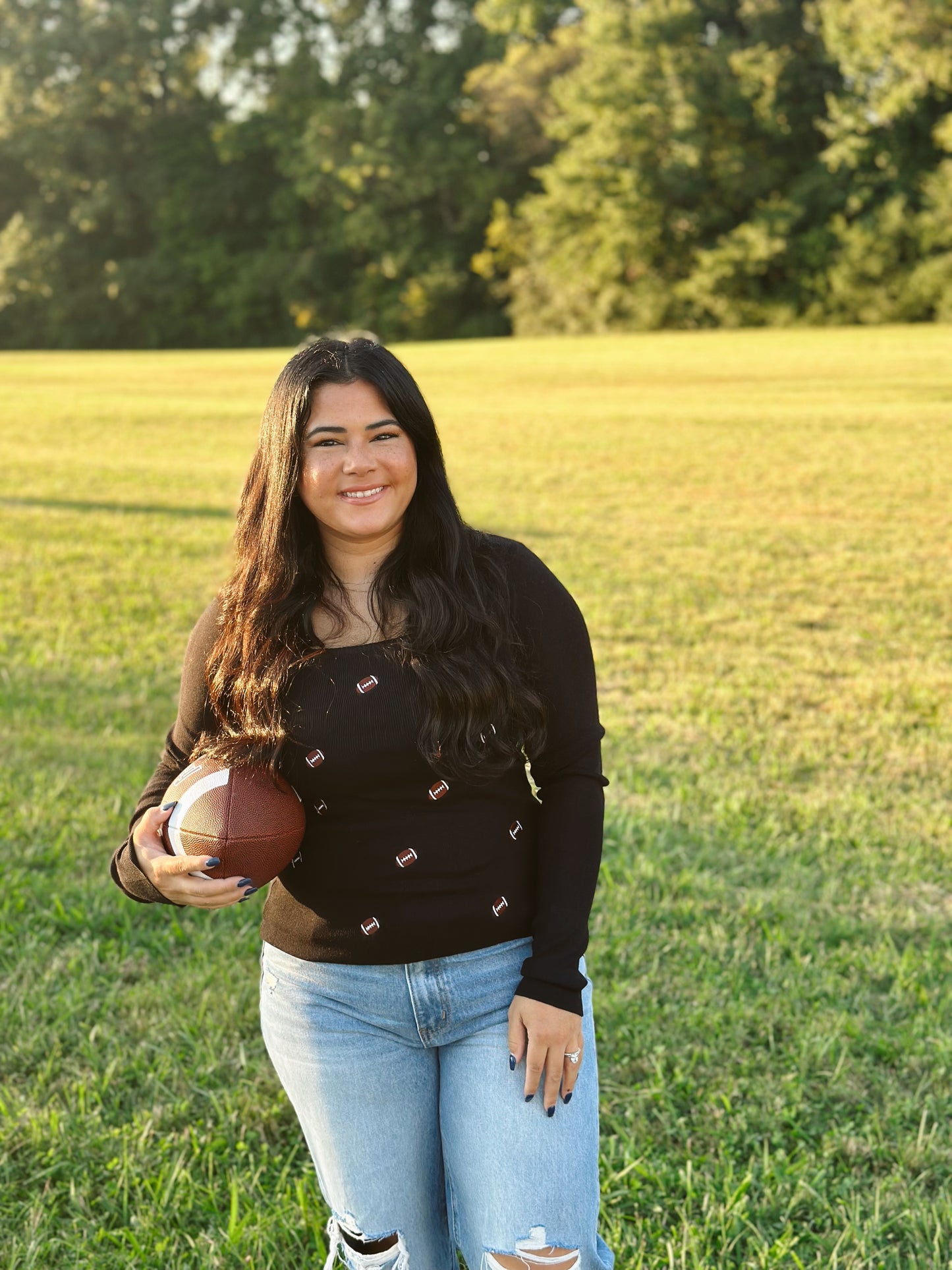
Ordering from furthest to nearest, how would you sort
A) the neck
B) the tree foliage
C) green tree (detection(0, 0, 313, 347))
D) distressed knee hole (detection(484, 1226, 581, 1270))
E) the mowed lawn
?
green tree (detection(0, 0, 313, 347)) → the tree foliage → the mowed lawn → the neck → distressed knee hole (detection(484, 1226, 581, 1270))

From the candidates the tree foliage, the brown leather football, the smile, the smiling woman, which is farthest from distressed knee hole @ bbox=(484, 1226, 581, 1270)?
the tree foliage

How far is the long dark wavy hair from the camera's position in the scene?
2201mm

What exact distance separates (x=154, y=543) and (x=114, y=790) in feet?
18.1

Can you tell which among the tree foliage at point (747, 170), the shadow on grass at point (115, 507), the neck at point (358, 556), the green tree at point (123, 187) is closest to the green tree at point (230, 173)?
the green tree at point (123, 187)

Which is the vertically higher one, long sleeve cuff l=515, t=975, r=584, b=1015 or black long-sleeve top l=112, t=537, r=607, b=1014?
black long-sleeve top l=112, t=537, r=607, b=1014

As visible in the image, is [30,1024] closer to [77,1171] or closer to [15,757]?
[77,1171]

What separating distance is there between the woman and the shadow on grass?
9.44 metres

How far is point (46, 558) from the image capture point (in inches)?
382

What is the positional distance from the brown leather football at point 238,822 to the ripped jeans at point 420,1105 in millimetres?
212

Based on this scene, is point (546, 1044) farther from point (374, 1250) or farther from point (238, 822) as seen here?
point (238, 822)

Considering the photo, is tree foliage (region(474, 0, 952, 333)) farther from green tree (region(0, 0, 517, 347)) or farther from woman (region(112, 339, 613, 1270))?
→ woman (region(112, 339, 613, 1270))

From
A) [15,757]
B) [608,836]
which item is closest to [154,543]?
[15,757]

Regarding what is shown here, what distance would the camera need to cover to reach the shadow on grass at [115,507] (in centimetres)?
1169

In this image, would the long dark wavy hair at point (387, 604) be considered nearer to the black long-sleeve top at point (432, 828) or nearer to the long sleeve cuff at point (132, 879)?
the black long-sleeve top at point (432, 828)
